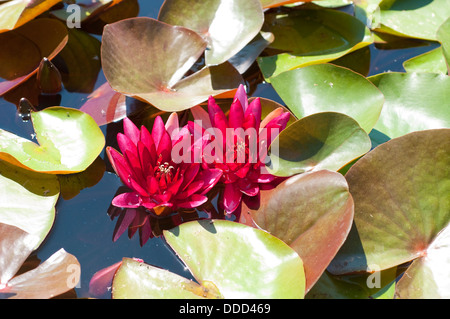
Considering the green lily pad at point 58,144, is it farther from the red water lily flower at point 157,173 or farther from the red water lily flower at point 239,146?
the red water lily flower at point 239,146

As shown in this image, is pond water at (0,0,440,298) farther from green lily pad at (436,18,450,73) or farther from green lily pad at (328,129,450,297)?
green lily pad at (436,18,450,73)

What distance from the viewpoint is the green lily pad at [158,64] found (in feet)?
→ 6.57

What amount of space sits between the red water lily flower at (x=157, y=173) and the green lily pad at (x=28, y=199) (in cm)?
29

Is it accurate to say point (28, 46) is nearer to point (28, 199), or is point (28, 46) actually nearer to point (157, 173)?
point (28, 199)

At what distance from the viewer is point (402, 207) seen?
164 cm

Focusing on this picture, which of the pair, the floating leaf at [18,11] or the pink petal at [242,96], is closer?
the pink petal at [242,96]

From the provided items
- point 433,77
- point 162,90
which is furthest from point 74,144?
point 433,77

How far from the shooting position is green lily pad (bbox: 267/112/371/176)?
175 cm

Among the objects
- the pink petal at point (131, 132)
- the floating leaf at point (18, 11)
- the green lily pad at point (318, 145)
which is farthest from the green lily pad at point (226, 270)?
the floating leaf at point (18, 11)

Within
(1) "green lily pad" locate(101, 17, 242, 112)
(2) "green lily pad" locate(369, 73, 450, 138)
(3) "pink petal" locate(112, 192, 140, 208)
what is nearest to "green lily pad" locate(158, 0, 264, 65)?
(1) "green lily pad" locate(101, 17, 242, 112)

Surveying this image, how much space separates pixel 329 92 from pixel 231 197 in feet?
2.20

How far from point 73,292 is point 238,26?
4.60ft

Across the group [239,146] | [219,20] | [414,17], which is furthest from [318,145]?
[414,17]
